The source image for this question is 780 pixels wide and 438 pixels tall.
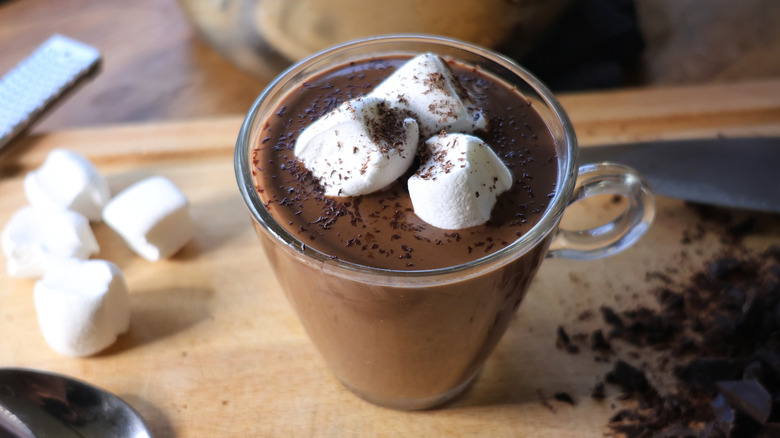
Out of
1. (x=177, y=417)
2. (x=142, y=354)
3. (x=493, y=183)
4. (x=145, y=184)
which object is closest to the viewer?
(x=493, y=183)

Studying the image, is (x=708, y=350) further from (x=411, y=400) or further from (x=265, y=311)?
(x=265, y=311)

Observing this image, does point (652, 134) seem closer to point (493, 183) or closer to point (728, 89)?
point (728, 89)

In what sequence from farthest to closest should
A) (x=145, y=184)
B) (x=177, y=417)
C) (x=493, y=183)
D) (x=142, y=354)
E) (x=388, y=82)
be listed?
(x=145, y=184) → (x=142, y=354) → (x=177, y=417) → (x=388, y=82) → (x=493, y=183)

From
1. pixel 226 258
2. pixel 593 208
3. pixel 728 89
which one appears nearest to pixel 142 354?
pixel 226 258

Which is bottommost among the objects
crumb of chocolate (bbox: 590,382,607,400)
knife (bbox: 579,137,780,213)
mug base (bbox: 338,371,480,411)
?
mug base (bbox: 338,371,480,411)

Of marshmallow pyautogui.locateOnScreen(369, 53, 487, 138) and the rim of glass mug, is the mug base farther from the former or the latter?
marshmallow pyautogui.locateOnScreen(369, 53, 487, 138)

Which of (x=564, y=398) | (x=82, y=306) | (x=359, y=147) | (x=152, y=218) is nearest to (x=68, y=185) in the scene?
(x=152, y=218)

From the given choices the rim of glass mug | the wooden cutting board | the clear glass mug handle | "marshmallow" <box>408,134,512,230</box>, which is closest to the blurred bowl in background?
the wooden cutting board
